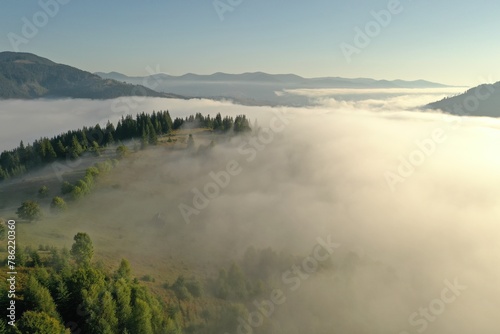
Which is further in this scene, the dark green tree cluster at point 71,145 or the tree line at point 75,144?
the tree line at point 75,144

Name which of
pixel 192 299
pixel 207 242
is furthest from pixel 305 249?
pixel 192 299

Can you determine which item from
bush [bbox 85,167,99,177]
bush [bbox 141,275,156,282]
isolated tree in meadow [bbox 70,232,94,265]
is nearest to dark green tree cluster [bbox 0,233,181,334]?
isolated tree in meadow [bbox 70,232,94,265]

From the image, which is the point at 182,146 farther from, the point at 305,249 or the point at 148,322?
the point at 148,322

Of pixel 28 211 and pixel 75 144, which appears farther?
pixel 75 144

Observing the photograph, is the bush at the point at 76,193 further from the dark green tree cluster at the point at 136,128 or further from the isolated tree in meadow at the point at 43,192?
the dark green tree cluster at the point at 136,128

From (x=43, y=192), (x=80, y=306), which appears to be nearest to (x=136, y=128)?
(x=43, y=192)

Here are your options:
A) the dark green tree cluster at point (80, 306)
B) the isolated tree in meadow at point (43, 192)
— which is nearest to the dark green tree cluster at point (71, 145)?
the isolated tree in meadow at point (43, 192)

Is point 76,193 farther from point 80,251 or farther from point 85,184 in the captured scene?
point 80,251

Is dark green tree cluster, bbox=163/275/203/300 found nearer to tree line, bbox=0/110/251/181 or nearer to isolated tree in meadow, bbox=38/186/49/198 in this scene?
isolated tree in meadow, bbox=38/186/49/198
